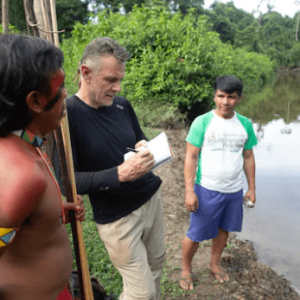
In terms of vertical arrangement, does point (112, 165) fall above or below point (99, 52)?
below

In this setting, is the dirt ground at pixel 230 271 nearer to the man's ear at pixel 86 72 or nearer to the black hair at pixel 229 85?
the black hair at pixel 229 85

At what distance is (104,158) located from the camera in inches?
67.9

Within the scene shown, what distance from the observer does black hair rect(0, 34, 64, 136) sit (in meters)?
0.92

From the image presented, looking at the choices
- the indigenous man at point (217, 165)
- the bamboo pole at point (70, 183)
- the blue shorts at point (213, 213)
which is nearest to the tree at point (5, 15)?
the bamboo pole at point (70, 183)

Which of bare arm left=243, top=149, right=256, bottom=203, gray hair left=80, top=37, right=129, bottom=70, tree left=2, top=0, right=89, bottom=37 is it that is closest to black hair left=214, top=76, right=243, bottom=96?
bare arm left=243, top=149, right=256, bottom=203

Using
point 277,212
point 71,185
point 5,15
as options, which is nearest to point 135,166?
point 71,185

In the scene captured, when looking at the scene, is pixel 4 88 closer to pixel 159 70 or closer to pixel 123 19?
pixel 159 70

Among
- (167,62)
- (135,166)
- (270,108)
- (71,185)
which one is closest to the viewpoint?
(71,185)

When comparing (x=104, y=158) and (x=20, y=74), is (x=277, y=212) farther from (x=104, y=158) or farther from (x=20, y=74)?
(x=20, y=74)

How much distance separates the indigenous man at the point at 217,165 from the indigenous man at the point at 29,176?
153 cm

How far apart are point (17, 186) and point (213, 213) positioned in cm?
191

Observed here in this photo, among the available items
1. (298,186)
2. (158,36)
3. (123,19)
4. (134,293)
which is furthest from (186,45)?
(134,293)

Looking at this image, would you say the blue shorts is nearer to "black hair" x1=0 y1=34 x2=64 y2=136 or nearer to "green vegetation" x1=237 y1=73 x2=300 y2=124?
"black hair" x1=0 y1=34 x2=64 y2=136

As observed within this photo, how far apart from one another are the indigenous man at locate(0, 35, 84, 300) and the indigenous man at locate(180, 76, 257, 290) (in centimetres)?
153
